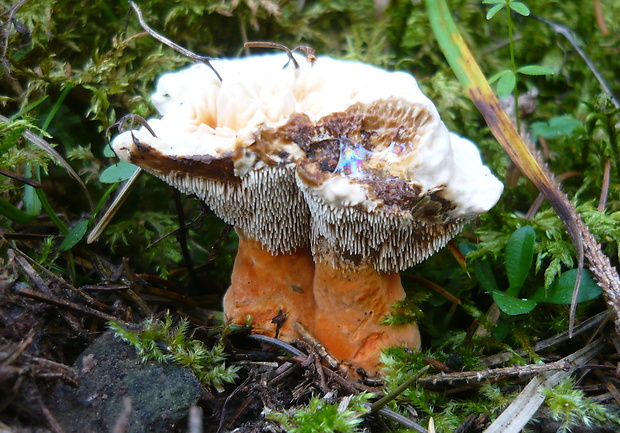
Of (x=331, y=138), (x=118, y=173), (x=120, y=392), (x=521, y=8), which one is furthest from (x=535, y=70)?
(x=120, y=392)

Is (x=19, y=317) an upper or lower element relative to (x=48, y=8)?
lower

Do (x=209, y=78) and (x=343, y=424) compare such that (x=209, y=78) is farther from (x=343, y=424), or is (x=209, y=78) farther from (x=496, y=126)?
(x=343, y=424)

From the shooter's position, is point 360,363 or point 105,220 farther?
point 105,220

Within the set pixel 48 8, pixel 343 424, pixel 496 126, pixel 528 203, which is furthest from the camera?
pixel 528 203

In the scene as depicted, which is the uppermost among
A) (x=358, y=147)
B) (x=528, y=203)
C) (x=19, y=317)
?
(x=358, y=147)

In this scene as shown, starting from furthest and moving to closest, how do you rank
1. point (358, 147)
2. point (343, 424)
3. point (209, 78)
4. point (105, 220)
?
point (105, 220), point (209, 78), point (358, 147), point (343, 424)

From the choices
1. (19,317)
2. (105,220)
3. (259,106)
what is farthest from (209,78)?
(19,317)

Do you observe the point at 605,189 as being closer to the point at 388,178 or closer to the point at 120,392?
the point at 388,178

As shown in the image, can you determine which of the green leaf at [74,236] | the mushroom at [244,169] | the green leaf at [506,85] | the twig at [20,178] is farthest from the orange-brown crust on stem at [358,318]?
the twig at [20,178]
